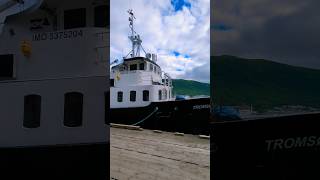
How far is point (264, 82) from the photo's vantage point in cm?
141

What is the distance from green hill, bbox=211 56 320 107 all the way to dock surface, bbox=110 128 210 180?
24 cm

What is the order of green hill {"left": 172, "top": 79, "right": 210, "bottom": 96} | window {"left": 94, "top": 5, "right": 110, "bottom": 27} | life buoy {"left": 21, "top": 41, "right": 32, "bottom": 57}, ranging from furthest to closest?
life buoy {"left": 21, "top": 41, "right": 32, "bottom": 57} < window {"left": 94, "top": 5, "right": 110, "bottom": 27} < green hill {"left": 172, "top": 79, "right": 210, "bottom": 96}

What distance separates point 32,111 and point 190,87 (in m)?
0.65

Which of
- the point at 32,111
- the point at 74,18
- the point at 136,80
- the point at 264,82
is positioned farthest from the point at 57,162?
the point at 264,82

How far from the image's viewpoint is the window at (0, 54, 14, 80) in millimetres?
1405

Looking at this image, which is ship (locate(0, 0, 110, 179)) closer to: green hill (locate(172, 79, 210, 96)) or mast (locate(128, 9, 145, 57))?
mast (locate(128, 9, 145, 57))

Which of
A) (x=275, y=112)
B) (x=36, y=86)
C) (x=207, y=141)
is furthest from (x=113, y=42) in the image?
(x=275, y=112)

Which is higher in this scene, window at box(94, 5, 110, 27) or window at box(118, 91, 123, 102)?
window at box(94, 5, 110, 27)

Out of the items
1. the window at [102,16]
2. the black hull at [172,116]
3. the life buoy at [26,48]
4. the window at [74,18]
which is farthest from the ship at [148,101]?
the life buoy at [26,48]

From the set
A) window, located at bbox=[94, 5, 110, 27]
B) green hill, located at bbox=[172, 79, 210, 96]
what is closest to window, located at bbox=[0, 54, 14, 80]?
window, located at bbox=[94, 5, 110, 27]

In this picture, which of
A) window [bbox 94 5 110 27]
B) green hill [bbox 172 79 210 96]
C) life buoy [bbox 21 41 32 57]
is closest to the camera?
green hill [bbox 172 79 210 96]

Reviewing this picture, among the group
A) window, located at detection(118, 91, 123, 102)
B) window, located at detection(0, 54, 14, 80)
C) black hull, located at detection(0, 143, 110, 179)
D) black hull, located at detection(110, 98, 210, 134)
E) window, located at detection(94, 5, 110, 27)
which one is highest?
window, located at detection(94, 5, 110, 27)

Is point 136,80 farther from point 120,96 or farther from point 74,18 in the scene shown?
point 74,18

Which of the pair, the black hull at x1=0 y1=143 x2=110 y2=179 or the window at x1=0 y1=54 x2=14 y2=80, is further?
the window at x1=0 y1=54 x2=14 y2=80
